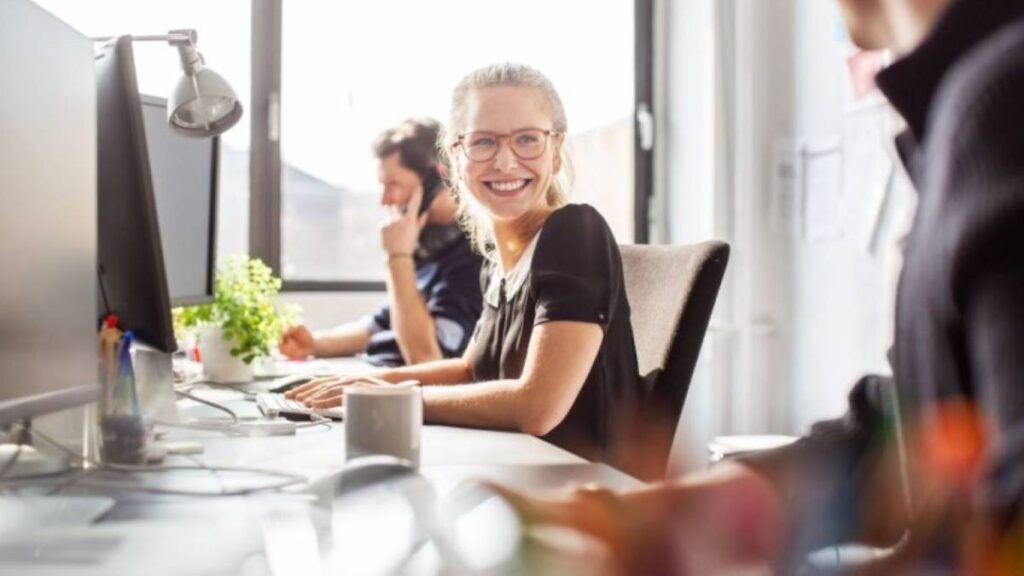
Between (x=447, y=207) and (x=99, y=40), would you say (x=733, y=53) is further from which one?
(x=99, y=40)

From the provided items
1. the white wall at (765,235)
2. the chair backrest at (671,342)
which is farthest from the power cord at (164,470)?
the white wall at (765,235)

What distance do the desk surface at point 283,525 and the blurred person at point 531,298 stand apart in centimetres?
25

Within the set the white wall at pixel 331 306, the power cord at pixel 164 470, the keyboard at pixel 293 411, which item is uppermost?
the white wall at pixel 331 306

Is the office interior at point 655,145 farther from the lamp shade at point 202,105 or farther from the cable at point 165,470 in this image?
the cable at point 165,470

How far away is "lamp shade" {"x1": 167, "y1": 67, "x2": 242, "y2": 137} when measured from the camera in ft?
5.78

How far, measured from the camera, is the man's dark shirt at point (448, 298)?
8.86ft

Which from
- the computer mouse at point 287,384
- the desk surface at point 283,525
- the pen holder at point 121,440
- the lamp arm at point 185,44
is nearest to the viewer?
the desk surface at point 283,525

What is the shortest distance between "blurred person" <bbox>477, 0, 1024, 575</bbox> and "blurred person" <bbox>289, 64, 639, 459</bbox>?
2.17ft

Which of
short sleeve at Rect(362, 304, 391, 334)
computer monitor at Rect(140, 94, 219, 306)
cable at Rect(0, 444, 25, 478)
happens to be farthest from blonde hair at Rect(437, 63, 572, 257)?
cable at Rect(0, 444, 25, 478)

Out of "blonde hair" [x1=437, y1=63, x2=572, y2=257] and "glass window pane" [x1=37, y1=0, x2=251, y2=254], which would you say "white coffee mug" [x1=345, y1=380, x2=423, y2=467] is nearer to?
"blonde hair" [x1=437, y1=63, x2=572, y2=257]

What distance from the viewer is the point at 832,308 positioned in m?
3.08

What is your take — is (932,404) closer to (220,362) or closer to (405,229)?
(220,362)

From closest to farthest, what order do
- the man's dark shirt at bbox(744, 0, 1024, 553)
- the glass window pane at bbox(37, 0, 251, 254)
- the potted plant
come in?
the man's dark shirt at bbox(744, 0, 1024, 553), the potted plant, the glass window pane at bbox(37, 0, 251, 254)

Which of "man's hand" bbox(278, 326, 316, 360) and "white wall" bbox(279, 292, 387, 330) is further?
"white wall" bbox(279, 292, 387, 330)
